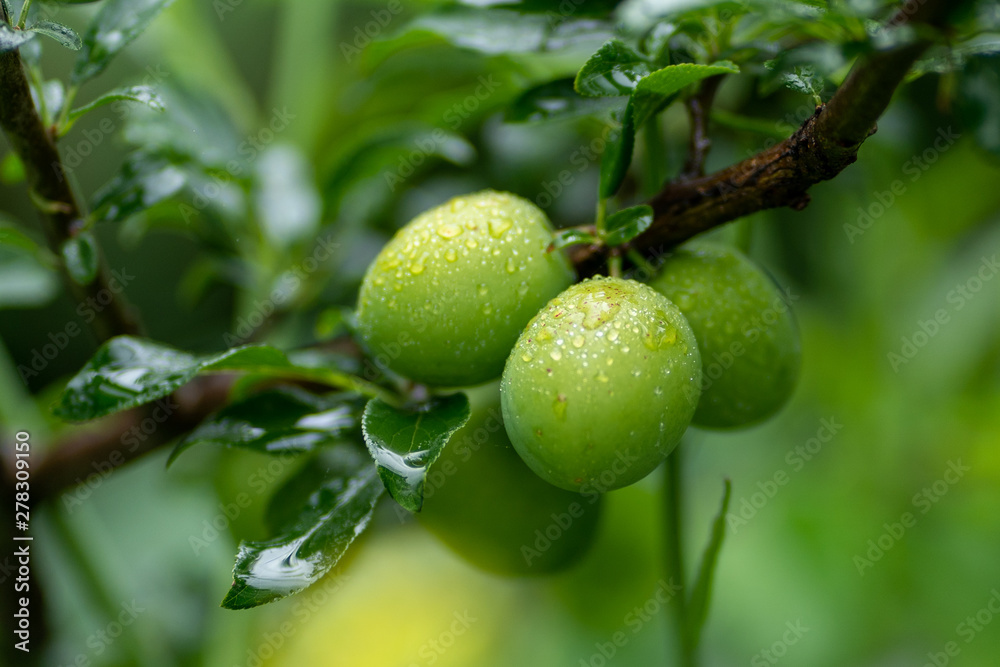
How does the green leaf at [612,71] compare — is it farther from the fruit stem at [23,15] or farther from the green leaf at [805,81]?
the fruit stem at [23,15]

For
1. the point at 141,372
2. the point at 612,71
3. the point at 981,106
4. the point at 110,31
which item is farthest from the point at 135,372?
the point at 981,106

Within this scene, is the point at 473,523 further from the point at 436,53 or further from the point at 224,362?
the point at 436,53

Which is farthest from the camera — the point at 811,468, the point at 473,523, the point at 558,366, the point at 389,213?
the point at 811,468

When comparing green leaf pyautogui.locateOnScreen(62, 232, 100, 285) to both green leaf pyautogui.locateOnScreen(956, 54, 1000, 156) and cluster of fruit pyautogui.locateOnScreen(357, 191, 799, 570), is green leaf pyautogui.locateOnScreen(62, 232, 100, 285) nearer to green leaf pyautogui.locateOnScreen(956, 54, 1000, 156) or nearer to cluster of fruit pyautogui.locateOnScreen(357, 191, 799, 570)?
cluster of fruit pyautogui.locateOnScreen(357, 191, 799, 570)

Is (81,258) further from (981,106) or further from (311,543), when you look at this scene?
(981,106)

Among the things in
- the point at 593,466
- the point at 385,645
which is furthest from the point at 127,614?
the point at 593,466

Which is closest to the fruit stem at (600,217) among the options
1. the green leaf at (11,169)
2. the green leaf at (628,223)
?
the green leaf at (628,223)

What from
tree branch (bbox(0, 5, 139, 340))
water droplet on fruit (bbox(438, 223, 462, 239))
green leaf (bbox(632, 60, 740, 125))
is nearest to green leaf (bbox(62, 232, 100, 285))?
tree branch (bbox(0, 5, 139, 340))
